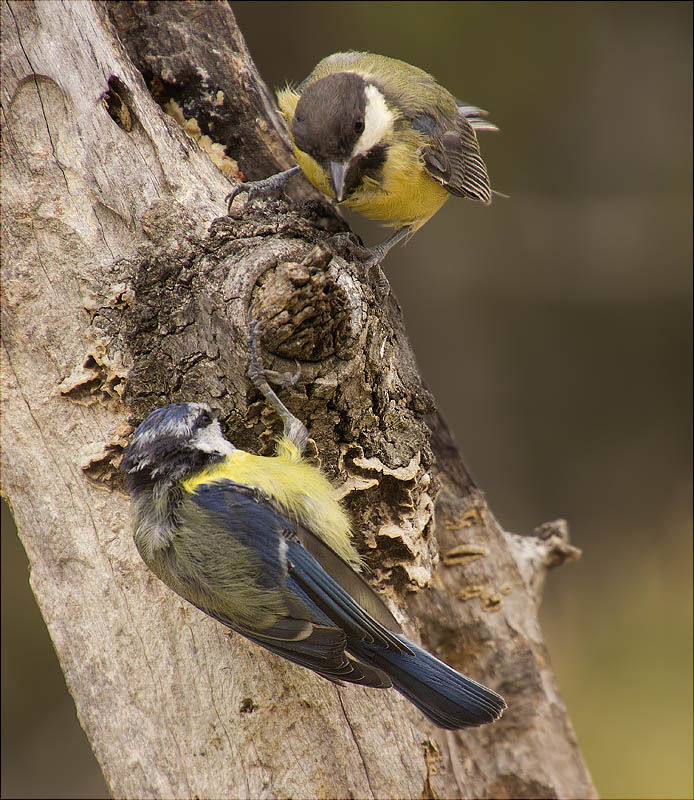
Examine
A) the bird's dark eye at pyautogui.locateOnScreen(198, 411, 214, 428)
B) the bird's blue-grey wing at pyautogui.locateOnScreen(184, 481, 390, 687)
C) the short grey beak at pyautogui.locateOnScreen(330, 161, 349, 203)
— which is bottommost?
the bird's blue-grey wing at pyautogui.locateOnScreen(184, 481, 390, 687)

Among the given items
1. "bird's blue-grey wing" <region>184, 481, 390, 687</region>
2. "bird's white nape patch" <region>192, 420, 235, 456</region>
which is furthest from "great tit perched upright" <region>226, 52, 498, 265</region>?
"bird's blue-grey wing" <region>184, 481, 390, 687</region>

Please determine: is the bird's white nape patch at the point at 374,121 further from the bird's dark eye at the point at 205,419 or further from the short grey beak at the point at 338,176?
the bird's dark eye at the point at 205,419

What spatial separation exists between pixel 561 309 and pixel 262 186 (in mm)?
3114

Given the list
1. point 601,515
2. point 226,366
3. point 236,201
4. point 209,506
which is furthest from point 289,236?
point 601,515

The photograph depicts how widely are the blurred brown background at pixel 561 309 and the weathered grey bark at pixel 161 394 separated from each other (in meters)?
2.18

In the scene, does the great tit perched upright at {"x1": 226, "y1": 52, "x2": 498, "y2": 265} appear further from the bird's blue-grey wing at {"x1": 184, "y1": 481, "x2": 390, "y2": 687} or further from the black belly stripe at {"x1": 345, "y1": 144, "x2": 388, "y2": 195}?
the bird's blue-grey wing at {"x1": 184, "y1": 481, "x2": 390, "y2": 687}

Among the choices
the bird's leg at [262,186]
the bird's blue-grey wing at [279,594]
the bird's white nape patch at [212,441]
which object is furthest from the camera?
the bird's leg at [262,186]

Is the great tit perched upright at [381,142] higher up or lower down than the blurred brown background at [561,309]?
higher up

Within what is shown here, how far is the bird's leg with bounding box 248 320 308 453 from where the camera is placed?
1829mm

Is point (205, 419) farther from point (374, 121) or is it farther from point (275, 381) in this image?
point (374, 121)

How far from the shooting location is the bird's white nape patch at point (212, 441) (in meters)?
1.92

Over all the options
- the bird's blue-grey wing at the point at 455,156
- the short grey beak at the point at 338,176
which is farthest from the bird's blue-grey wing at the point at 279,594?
the bird's blue-grey wing at the point at 455,156

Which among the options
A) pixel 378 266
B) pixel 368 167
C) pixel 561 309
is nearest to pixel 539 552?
pixel 378 266

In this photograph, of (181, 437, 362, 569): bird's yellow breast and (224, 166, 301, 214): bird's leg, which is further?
(224, 166, 301, 214): bird's leg
